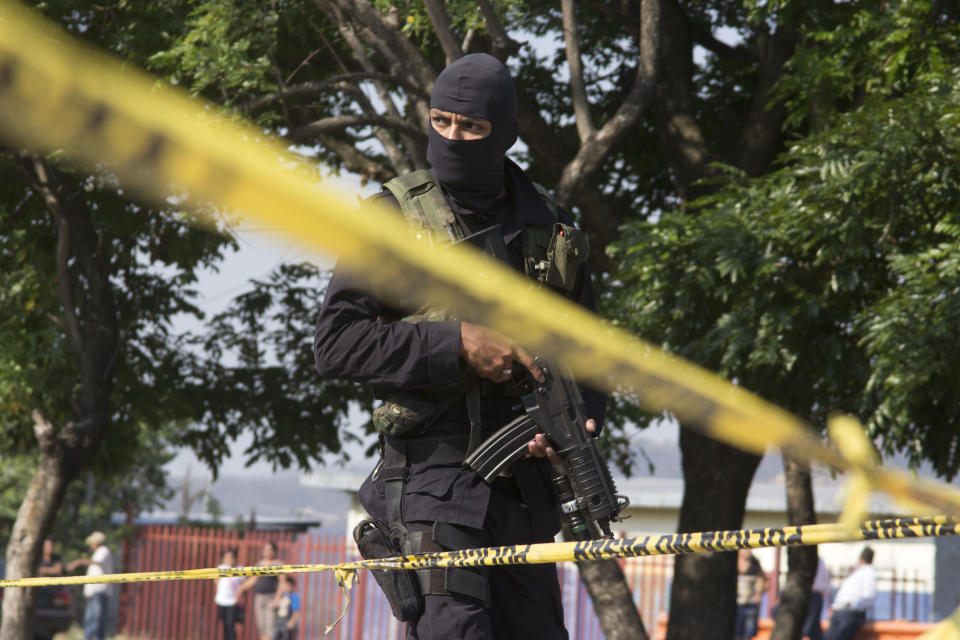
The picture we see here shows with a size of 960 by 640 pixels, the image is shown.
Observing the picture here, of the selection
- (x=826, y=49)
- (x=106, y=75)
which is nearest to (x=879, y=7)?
(x=826, y=49)

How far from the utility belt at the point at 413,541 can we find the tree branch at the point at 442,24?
498 centimetres

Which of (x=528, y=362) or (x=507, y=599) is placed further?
(x=507, y=599)

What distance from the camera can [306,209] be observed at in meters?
0.87

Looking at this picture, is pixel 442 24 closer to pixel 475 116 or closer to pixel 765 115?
pixel 765 115

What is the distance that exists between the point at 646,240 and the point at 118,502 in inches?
977

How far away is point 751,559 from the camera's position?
11.9 metres

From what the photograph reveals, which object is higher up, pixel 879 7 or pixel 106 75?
pixel 879 7

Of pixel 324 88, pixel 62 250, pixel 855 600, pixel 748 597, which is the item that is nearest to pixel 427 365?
pixel 324 88

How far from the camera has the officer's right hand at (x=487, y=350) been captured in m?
2.37

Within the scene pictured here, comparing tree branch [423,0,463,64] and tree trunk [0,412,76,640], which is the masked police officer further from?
A: tree trunk [0,412,76,640]

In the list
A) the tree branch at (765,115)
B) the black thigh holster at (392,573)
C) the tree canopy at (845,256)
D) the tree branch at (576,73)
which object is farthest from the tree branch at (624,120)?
the black thigh holster at (392,573)

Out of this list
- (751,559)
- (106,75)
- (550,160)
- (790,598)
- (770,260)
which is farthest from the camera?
(751,559)

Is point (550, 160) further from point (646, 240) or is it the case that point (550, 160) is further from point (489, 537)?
point (489, 537)

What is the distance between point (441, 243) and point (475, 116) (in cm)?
31
